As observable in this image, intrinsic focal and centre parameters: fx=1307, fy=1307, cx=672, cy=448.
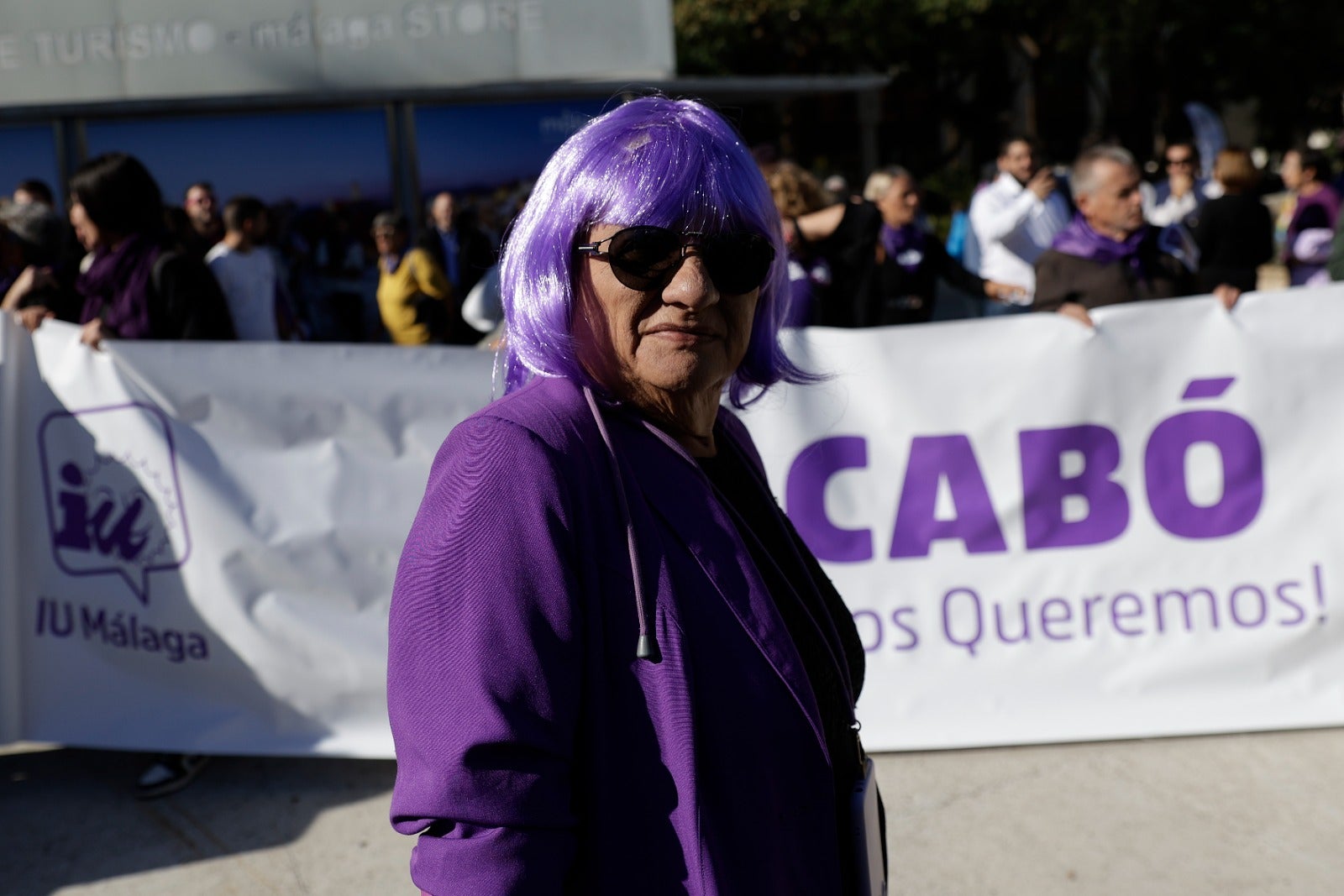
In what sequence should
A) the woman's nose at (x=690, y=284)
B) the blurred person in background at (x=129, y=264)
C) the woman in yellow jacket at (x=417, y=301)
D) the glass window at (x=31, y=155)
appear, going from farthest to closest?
the glass window at (x=31, y=155) → the woman in yellow jacket at (x=417, y=301) → the blurred person in background at (x=129, y=264) → the woman's nose at (x=690, y=284)

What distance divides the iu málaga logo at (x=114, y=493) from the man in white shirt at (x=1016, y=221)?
4133 mm

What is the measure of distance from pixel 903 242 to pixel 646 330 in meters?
4.71

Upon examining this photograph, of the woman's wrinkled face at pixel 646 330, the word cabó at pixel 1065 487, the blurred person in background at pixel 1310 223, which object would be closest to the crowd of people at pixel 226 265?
the woman's wrinkled face at pixel 646 330

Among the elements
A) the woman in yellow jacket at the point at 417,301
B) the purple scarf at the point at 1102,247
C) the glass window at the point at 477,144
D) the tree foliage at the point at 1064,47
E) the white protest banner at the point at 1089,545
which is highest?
the tree foliage at the point at 1064,47

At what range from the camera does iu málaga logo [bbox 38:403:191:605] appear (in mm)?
4012

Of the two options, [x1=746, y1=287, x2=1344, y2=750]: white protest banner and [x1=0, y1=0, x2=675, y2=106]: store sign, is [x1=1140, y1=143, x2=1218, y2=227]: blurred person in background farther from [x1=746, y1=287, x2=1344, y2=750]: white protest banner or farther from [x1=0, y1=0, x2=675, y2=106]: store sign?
[x1=746, y1=287, x2=1344, y2=750]: white protest banner

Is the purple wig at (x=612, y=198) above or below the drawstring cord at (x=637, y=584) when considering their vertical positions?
above

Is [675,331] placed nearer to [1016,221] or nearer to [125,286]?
[125,286]

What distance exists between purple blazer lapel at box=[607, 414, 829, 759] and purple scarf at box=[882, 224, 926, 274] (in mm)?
4674

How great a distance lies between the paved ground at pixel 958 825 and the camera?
3305mm

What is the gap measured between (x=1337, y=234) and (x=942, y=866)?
412 cm

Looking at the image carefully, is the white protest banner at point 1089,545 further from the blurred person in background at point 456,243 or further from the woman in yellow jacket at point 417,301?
the blurred person in background at point 456,243

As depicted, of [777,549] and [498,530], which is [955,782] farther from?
[498,530]

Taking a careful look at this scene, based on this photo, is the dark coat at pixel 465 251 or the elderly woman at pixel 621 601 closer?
the elderly woman at pixel 621 601
